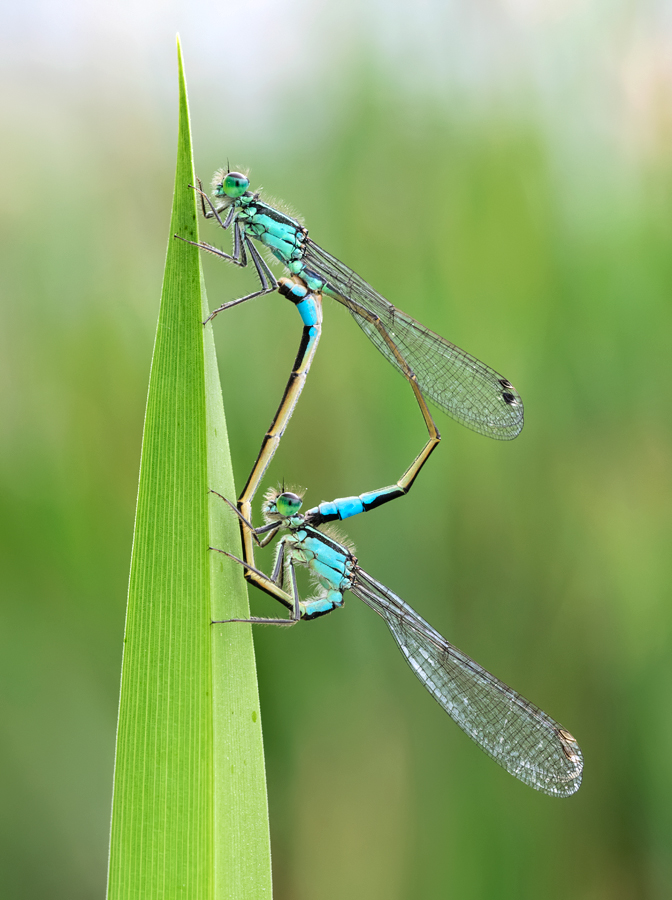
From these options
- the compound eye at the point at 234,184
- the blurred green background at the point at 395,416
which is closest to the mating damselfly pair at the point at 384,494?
the compound eye at the point at 234,184

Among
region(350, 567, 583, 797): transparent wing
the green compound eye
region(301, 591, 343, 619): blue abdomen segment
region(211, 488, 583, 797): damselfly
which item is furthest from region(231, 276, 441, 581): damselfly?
region(350, 567, 583, 797): transparent wing

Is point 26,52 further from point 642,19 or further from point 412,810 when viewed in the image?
point 412,810

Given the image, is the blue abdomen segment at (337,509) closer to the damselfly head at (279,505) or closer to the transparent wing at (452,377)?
the damselfly head at (279,505)

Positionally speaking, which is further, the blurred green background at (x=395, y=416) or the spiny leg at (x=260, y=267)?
the blurred green background at (x=395, y=416)

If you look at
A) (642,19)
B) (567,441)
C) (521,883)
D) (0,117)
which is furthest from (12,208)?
(521,883)

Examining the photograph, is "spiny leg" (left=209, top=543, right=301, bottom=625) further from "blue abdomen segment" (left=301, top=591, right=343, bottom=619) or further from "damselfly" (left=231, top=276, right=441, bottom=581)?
"damselfly" (left=231, top=276, right=441, bottom=581)

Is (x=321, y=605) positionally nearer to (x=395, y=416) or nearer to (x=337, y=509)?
(x=337, y=509)

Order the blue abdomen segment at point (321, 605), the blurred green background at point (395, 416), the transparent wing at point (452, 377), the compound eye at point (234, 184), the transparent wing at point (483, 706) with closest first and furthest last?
the compound eye at point (234, 184)
the blue abdomen segment at point (321, 605)
the transparent wing at point (483, 706)
the transparent wing at point (452, 377)
the blurred green background at point (395, 416)
